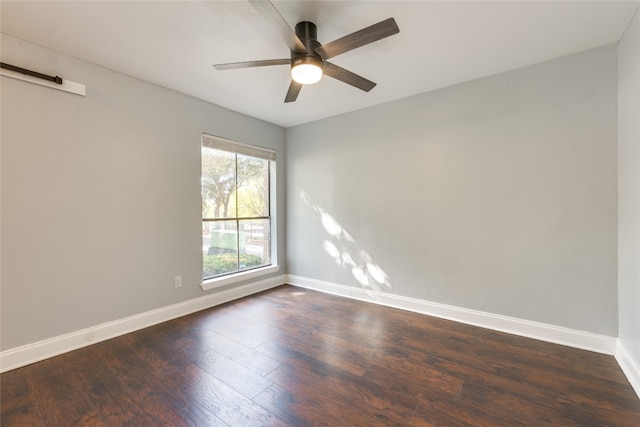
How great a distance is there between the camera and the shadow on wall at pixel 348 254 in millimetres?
3408

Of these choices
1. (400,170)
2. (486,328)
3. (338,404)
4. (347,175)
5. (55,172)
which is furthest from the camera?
(347,175)

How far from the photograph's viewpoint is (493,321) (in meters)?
2.65

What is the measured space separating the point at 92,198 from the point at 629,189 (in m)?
4.35

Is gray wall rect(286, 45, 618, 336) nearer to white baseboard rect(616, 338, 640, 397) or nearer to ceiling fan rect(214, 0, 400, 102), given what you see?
white baseboard rect(616, 338, 640, 397)

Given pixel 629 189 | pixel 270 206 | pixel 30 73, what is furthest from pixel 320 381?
pixel 30 73

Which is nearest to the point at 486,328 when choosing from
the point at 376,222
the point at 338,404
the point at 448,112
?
the point at 376,222

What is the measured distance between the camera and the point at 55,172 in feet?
7.27

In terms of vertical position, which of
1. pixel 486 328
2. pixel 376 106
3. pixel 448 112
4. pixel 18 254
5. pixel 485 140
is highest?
pixel 376 106

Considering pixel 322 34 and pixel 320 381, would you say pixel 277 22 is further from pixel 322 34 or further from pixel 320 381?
pixel 320 381

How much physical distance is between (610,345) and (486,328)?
860mm

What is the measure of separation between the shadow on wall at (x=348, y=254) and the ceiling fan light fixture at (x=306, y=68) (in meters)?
2.17

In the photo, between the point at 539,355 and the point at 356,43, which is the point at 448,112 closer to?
the point at 356,43

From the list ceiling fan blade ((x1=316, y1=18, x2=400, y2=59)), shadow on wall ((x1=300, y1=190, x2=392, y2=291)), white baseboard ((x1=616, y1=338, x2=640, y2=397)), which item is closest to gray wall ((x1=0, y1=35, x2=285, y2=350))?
shadow on wall ((x1=300, y1=190, x2=392, y2=291))

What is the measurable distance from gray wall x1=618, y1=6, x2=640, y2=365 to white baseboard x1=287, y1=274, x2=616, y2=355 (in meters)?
0.21
